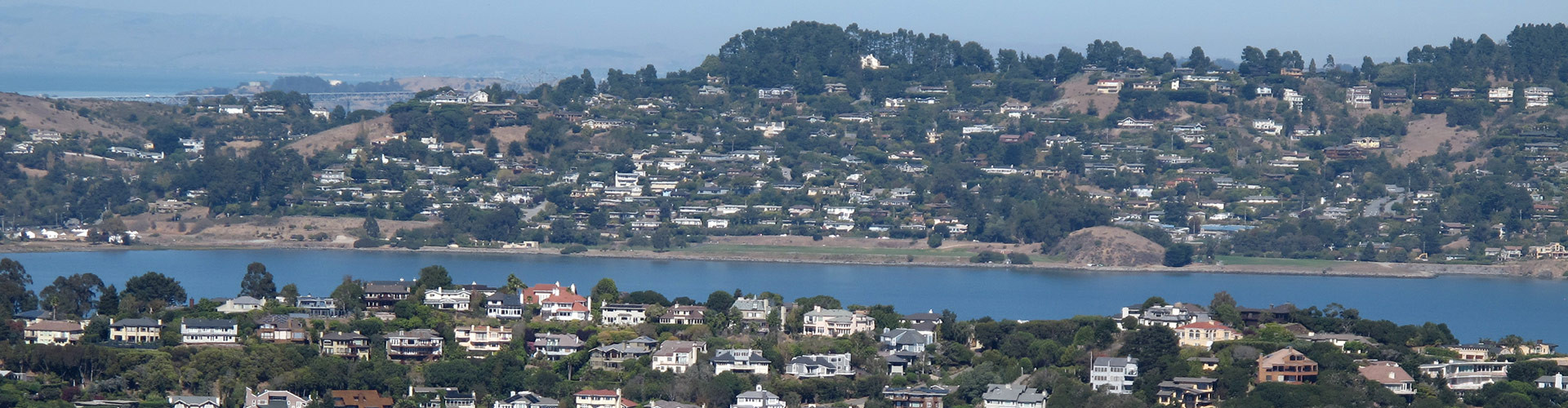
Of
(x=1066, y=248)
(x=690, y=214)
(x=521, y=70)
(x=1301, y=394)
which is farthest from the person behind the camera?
(x=521, y=70)

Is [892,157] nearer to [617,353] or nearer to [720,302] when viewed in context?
[720,302]

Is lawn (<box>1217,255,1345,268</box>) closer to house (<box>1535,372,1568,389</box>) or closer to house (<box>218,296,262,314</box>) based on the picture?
house (<box>1535,372,1568,389</box>)

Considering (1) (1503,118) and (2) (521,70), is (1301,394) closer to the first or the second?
(1) (1503,118)

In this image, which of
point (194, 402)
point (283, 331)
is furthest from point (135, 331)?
point (194, 402)

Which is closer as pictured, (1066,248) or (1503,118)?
(1066,248)

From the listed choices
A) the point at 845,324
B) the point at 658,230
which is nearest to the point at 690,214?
the point at 658,230

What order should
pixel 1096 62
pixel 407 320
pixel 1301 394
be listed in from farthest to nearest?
1. pixel 1096 62
2. pixel 407 320
3. pixel 1301 394
